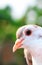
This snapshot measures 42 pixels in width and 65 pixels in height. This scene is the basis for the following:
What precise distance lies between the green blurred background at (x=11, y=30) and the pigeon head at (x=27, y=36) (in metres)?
2.44

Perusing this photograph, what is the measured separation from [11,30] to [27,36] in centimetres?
261

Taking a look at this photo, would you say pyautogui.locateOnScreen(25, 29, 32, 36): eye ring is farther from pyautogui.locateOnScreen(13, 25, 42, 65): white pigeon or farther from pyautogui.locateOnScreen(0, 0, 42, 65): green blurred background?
pyautogui.locateOnScreen(0, 0, 42, 65): green blurred background

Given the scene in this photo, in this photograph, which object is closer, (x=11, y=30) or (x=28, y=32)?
(x=28, y=32)

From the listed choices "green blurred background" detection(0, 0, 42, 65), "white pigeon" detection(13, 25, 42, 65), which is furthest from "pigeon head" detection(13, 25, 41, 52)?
"green blurred background" detection(0, 0, 42, 65)

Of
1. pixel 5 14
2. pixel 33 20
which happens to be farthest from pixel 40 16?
pixel 5 14

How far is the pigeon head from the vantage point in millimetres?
1571

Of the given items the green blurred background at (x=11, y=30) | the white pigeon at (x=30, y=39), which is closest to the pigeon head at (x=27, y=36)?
the white pigeon at (x=30, y=39)

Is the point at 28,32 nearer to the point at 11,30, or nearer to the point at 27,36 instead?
the point at 27,36

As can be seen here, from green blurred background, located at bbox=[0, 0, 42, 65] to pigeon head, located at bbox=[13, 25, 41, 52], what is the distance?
2436 mm

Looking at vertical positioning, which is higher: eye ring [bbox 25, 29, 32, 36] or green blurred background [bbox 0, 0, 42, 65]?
green blurred background [bbox 0, 0, 42, 65]

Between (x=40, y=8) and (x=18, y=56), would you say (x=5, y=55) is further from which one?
(x=40, y=8)

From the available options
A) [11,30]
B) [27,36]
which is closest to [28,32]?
[27,36]

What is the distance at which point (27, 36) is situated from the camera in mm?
1590

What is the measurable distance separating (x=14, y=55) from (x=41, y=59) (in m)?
2.51
